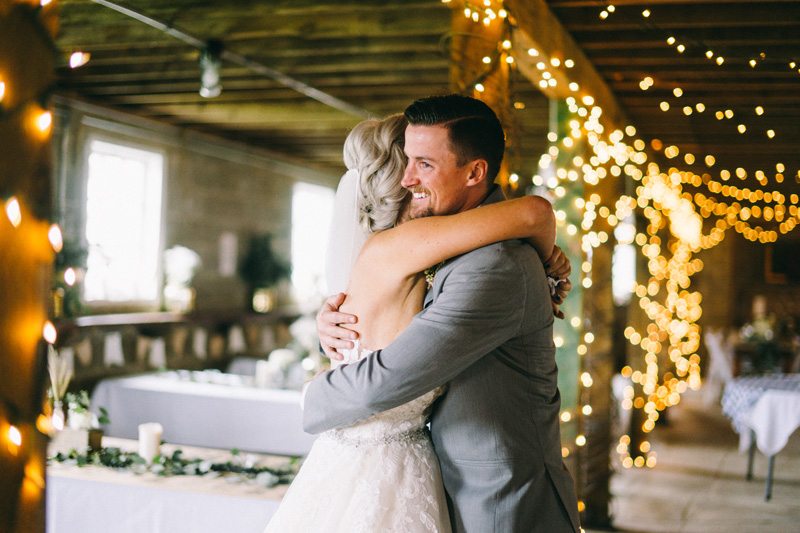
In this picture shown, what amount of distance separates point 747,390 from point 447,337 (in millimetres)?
5567

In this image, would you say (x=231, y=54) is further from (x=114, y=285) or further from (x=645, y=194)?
(x=645, y=194)

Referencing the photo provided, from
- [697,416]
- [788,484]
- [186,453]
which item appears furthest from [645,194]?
[186,453]

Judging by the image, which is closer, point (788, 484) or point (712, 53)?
point (712, 53)

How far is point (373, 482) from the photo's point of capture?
1716 mm

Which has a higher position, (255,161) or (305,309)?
(255,161)

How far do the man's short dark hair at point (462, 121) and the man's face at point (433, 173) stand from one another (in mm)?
14

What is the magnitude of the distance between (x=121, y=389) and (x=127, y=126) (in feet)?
8.18

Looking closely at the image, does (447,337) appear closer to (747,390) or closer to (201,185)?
(747,390)

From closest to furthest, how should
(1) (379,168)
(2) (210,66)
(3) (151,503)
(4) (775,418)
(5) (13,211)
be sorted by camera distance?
(5) (13,211)
(1) (379,168)
(3) (151,503)
(2) (210,66)
(4) (775,418)

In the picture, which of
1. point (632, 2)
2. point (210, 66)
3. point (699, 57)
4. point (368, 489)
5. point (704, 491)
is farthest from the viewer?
point (704, 491)

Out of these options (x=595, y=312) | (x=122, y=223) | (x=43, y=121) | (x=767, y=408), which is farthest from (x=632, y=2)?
(x=122, y=223)

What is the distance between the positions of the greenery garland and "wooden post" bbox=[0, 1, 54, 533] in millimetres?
1785

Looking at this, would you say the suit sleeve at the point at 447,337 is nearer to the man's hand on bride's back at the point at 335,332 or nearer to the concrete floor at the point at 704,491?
the man's hand on bride's back at the point at 335,332

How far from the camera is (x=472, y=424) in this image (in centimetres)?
158
